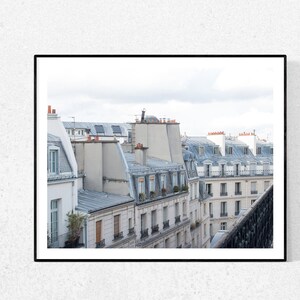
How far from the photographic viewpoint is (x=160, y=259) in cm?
270

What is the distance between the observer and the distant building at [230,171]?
2707mm

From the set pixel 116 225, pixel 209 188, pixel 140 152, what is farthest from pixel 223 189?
pixel 116 225

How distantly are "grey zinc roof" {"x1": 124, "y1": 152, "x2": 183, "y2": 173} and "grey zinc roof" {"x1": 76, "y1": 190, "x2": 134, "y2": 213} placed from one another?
0.63ft

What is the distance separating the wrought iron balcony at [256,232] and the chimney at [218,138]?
34 cm

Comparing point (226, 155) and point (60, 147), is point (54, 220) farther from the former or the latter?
point (226, 155)

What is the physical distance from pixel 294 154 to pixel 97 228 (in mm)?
1121

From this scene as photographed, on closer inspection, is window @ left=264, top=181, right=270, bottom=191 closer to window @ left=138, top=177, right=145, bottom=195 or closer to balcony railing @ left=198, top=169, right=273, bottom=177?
balcony railing @ left=198, top=169, right=273, bottom=177

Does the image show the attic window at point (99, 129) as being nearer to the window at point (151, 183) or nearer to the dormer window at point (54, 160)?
the dormer window at point (54, 160)

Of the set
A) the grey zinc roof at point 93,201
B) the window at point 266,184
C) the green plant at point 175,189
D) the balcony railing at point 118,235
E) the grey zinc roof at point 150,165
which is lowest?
the balcony railing at point 118,235

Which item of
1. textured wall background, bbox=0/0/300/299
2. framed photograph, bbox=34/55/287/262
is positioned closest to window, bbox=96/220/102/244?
framed photograph, bbox=34/55/287/262

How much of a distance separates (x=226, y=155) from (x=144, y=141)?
0.46 meters
